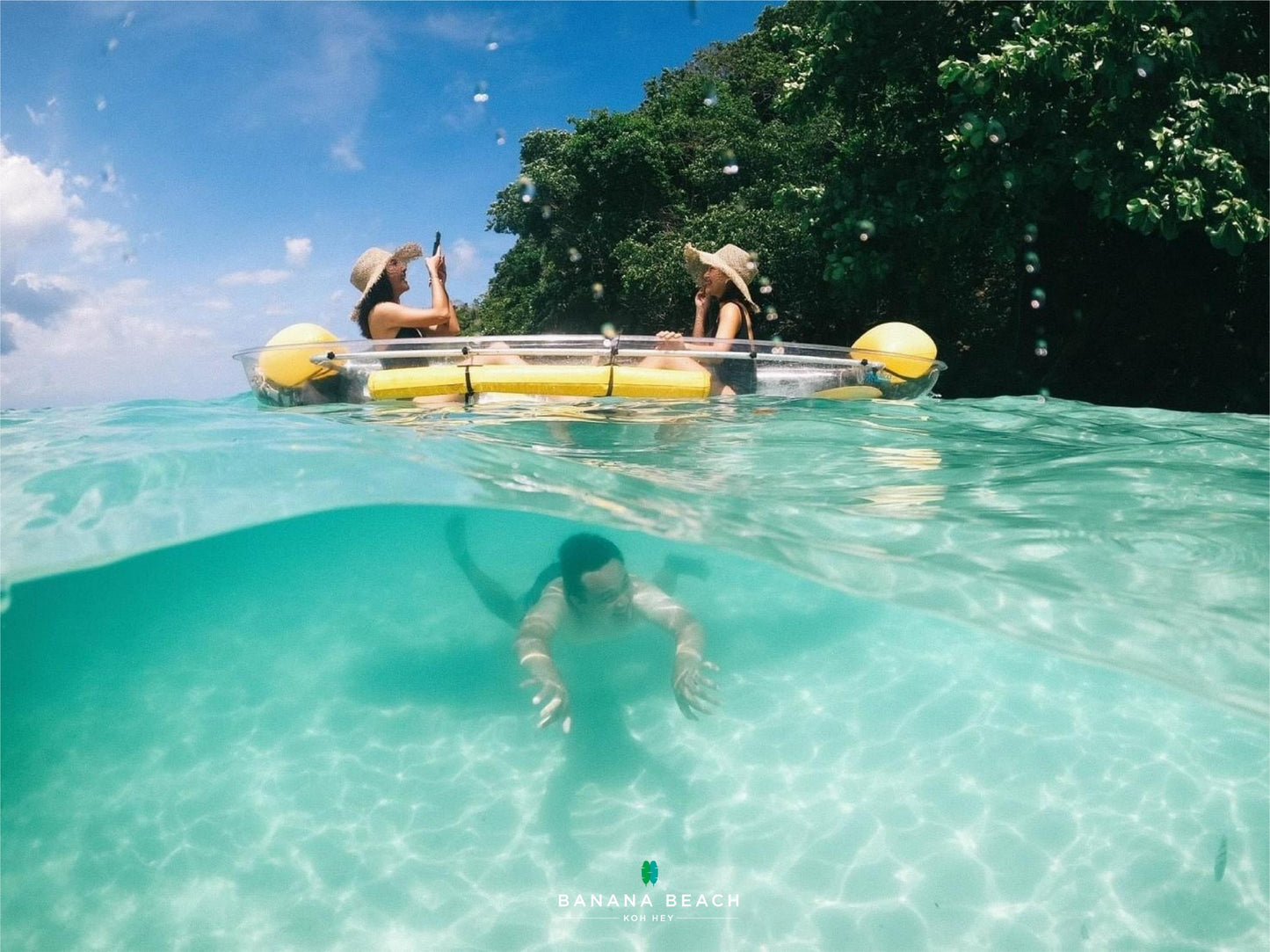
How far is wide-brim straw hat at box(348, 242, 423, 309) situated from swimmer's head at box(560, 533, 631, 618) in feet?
12.1

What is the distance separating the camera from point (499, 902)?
470cm

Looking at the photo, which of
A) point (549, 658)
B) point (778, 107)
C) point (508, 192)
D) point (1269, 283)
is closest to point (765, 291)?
point (778, 107)

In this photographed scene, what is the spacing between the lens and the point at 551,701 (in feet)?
15.5

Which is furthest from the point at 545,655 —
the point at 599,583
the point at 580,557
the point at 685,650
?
the point at 580,557

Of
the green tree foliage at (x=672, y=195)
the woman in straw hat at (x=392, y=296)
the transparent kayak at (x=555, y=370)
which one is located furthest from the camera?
the green tree foliage at (x=672, y=195)

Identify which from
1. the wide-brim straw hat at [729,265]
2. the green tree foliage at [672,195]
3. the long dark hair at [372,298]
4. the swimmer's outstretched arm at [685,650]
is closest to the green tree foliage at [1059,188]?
the green tree foliage at [672,195]

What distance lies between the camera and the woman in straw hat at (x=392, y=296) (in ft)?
27.0

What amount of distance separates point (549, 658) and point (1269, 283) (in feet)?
46.6

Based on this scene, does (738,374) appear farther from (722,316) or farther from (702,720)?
(702,720)

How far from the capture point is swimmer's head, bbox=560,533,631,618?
6141 millimetres

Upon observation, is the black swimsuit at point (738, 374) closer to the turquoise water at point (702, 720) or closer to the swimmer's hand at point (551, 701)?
the turquoise water at point (702, 720)

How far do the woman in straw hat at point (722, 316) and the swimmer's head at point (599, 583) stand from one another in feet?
6.85

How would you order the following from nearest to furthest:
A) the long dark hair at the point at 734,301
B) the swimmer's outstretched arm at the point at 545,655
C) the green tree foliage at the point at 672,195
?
the swimmer's outstretched arm at the point at 545,655 → the long dark hair at the point at 734,301 → the green tree foliage at the point at 672,195

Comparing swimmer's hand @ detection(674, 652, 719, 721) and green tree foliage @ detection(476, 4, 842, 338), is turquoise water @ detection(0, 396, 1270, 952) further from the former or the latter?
green tree foliage @ detection(476, 4, 842, 338)
